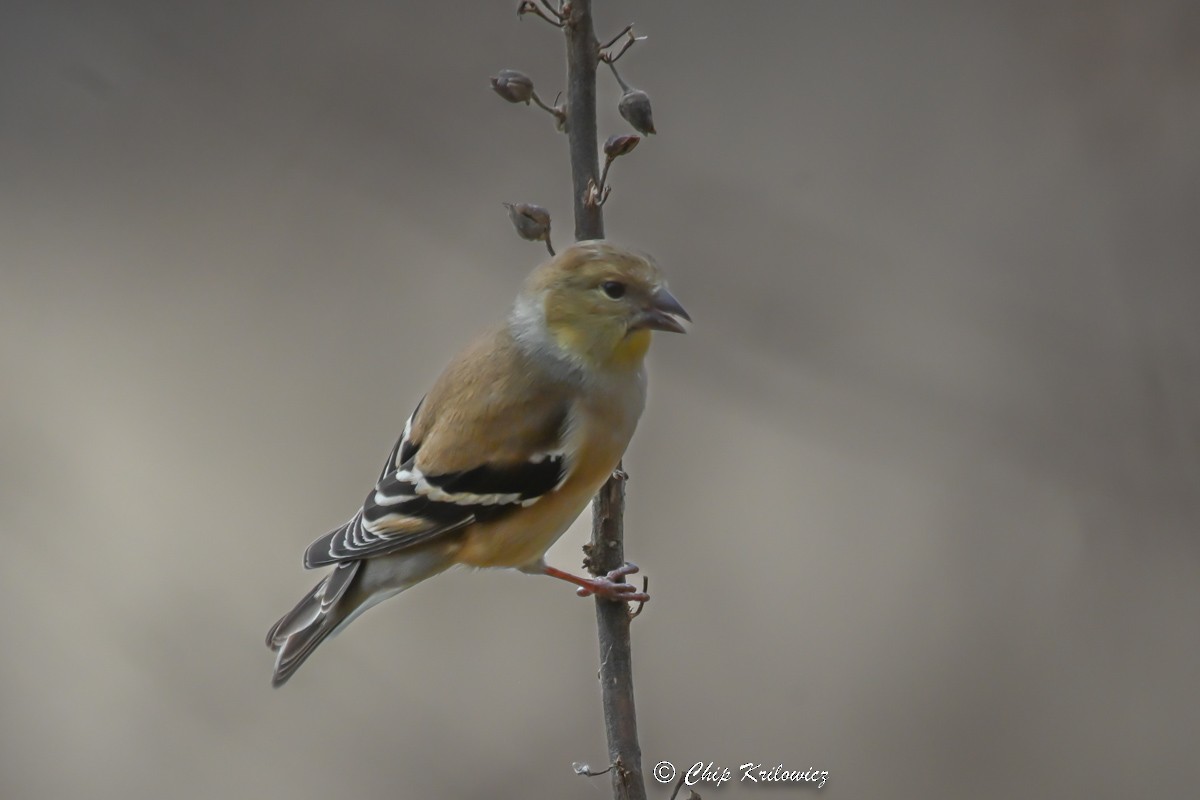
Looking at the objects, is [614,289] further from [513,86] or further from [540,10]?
[540,10]

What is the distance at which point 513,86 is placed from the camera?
2.06 metres

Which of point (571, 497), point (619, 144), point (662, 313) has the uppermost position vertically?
point (619, 144)

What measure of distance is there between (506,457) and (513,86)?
2.92 feet

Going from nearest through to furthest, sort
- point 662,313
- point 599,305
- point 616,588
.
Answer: point 616,588
point 662,313
point 599,305

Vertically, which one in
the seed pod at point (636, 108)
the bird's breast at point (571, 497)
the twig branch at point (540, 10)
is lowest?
the bird's breast at point (571, 497)

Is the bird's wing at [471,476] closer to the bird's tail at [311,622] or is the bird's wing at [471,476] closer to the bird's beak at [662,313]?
the bird's tail at [311,622]

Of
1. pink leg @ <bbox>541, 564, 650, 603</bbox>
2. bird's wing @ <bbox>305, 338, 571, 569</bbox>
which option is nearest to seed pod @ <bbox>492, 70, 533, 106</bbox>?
bird's wing @ <bbox>305, 338, 571, 569</bbox>

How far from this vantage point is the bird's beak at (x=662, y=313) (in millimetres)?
2395

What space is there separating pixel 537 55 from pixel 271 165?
1.11 m

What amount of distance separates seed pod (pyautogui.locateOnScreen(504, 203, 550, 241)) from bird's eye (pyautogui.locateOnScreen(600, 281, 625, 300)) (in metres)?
0.35

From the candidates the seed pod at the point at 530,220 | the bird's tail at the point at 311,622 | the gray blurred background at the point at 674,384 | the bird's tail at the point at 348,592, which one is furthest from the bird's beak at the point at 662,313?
the bird's tail at the point at 311,622

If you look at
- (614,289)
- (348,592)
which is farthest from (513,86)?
(348,592)

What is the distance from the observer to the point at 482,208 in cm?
429

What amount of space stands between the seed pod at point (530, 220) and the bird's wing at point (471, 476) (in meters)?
0.59
